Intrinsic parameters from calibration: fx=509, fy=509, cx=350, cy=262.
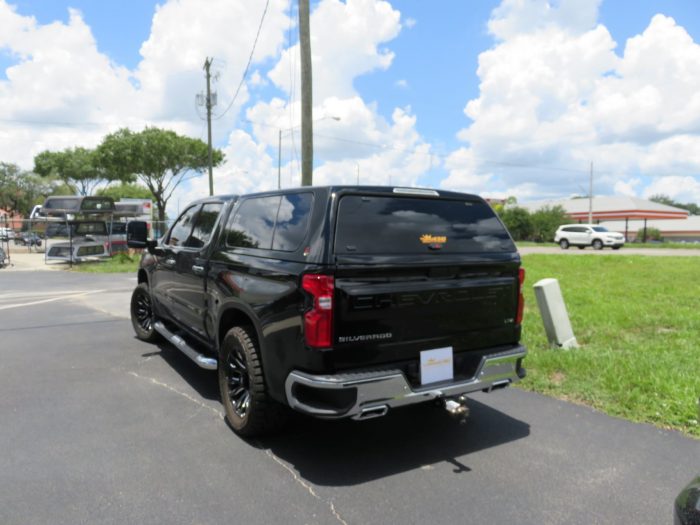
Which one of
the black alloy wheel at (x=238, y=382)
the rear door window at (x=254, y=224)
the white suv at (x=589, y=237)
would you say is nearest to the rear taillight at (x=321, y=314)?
the rear door window at (x=254, y=224)

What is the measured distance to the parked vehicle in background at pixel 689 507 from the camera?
1.61 meters

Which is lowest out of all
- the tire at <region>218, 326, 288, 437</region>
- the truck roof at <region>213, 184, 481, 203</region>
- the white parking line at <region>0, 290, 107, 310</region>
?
the white parking line at <region>0, 290, 107, 310</region>

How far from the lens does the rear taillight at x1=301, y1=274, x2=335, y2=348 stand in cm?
303

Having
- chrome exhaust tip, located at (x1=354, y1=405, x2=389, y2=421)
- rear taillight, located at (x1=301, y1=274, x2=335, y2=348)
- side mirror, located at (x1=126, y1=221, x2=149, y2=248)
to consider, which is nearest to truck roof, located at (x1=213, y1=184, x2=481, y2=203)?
rear taillight, located at (x1=301, y1=274, x2=335, y2=348)

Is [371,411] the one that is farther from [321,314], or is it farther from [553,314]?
[553,314]

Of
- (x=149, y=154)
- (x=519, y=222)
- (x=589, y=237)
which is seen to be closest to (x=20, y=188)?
(x=149, y=154)

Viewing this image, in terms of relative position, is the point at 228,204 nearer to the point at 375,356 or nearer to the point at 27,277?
the point at 375,356

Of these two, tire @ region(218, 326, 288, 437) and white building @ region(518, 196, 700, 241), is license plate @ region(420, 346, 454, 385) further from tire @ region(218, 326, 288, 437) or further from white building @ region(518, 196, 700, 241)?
white building @ region(518, 196, 700, 241)

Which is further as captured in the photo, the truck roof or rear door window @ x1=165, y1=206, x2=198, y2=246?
rear door window @ x1=165, y1=206, x2=198, y2=246

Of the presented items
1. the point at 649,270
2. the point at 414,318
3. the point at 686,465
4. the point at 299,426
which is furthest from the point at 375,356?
the point at 649,270

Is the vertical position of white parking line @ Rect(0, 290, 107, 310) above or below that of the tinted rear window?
below

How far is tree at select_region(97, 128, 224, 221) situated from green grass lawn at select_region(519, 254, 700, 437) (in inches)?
1400

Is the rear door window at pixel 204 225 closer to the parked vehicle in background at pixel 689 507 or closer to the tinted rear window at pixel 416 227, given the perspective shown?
the tinted rear window at pixel 416 227

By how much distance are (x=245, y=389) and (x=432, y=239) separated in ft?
5.88
